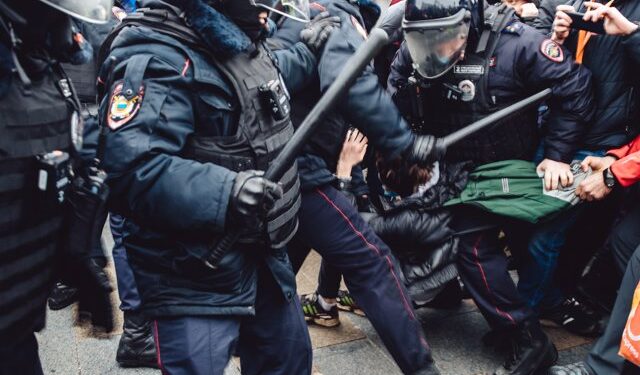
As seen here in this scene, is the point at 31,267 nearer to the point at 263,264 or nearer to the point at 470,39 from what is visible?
the point at 263,264

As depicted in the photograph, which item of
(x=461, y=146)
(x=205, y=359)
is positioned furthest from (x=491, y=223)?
(x=205, y=359)

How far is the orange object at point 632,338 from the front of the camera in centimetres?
229

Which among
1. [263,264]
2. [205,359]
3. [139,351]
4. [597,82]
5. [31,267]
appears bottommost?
[139,351]

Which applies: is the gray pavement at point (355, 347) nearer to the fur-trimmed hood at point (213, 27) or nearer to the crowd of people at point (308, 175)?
the crowd of people at point (308, 175)

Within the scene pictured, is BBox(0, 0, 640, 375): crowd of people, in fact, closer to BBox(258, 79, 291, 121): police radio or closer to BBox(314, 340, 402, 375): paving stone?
BBox(258, 79, 291, 121): police radio

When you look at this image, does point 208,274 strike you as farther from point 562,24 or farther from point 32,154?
point 562,24

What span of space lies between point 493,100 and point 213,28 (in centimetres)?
150

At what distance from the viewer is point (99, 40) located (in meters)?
3.52

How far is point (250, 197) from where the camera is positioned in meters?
1.82

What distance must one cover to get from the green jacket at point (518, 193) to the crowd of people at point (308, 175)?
11 millimetres

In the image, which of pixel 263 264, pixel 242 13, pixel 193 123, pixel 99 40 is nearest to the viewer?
pixel 193 123

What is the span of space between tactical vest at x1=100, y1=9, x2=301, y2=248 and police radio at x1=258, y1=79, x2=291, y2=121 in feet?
0.03

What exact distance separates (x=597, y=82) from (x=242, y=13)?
1801 millimetres

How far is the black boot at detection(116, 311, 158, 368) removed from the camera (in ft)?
10.2
